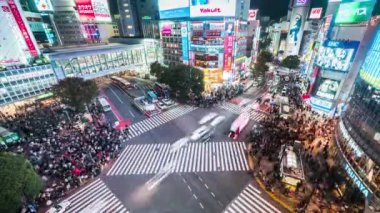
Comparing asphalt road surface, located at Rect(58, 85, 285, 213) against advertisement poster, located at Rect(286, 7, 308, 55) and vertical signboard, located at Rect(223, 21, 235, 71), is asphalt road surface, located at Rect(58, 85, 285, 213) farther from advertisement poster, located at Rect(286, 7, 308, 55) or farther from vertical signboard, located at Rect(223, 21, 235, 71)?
advertisement poster, located at Rect(286, 7, 308, 55)

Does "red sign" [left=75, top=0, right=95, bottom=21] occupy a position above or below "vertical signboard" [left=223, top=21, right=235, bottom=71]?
above

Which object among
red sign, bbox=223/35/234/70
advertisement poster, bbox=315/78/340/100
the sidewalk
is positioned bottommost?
the sidewalk

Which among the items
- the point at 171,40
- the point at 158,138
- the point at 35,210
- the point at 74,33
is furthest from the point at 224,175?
the point at 74,33

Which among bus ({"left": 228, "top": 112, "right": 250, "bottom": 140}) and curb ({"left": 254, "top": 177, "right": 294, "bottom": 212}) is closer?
curb ({"left": 254, "top": 177, "right": 294, "bottom": 212})

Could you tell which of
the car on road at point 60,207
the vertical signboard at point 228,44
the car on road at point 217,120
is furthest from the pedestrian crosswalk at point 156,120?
the vertical signboard at point 228,44

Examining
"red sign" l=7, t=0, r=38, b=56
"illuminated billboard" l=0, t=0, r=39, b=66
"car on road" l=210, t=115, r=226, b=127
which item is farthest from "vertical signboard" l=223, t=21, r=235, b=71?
"illuminated billboard" l=0, t=0, r=39, b=66

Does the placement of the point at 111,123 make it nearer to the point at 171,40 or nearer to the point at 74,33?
the point at 171,40
